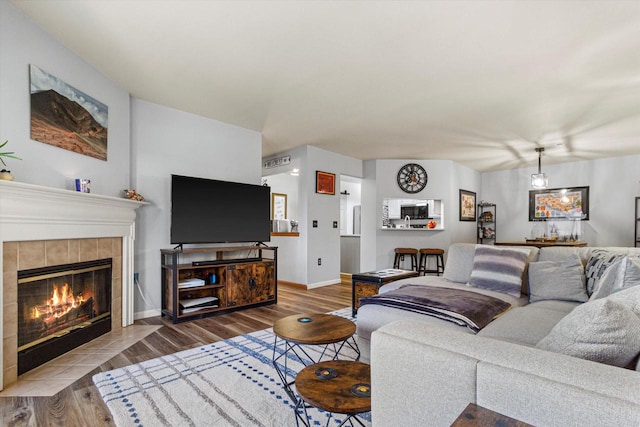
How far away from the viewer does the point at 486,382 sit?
909 millimetres

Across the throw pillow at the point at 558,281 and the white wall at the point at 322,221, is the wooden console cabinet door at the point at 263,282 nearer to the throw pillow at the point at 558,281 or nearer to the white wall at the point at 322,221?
the white wall at the point at 322,221

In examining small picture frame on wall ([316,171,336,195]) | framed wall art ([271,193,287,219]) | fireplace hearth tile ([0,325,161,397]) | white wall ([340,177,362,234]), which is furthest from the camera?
white wall ([340,177,362,234])

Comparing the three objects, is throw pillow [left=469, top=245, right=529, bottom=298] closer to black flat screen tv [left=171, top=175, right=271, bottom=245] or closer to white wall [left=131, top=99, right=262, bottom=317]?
black flat screen tv [left=171, top=175, right=271, bottom=245]

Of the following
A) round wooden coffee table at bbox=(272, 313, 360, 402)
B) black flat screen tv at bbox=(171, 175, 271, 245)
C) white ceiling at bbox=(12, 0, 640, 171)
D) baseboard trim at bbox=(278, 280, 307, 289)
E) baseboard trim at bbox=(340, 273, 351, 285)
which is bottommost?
baseboard trim at bbox=(340, 273, 351, 285)

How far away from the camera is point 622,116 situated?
3947 millimetres

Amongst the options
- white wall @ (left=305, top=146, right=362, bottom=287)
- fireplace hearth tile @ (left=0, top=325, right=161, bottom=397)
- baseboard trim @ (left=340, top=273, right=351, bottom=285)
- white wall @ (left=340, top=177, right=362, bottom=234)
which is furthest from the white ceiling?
white wall @ (left=340, top=177, right=362, bottom=234)

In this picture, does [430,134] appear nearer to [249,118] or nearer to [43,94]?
[249,118]

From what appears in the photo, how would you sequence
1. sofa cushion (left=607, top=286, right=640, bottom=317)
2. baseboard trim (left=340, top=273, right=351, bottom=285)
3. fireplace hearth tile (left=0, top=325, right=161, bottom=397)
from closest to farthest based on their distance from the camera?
sofa cushion (left=607, top=286, right=640, bottom=317) → fireplace hearth tile (left=0, top=325, right=161, bottom=397) → baseboard trim (left=340, top=273, right=351, bottom=285)

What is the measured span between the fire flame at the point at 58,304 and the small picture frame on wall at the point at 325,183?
3663mm

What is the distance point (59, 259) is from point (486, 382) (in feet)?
9.98

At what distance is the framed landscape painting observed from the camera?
242 centimetres

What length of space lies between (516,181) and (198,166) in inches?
272

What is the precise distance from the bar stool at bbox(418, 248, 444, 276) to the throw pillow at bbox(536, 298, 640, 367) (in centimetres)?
513

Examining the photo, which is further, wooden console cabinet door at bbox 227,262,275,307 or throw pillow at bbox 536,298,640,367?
wooden console cabinet door at bbox 227,262,275,307
